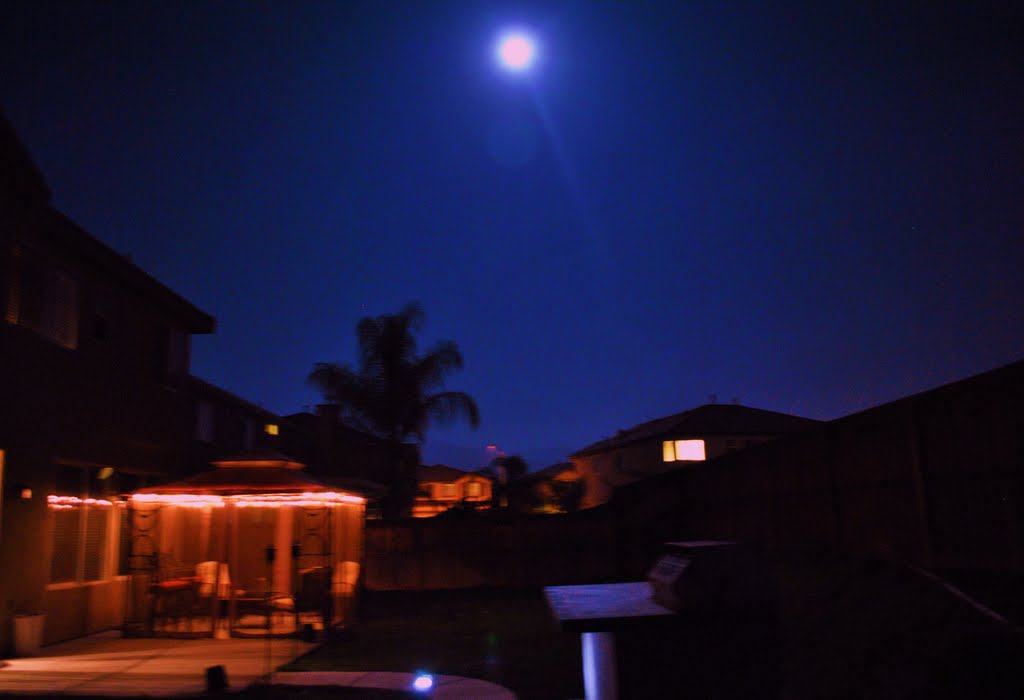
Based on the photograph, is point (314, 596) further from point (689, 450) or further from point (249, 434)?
point (689, 450)

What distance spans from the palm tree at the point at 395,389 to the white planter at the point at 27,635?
14.6m

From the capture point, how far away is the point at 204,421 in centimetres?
1994

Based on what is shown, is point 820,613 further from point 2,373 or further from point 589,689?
point 2,373

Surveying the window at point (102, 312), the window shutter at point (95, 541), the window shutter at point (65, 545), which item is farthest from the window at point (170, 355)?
the window shutter at point (65, 545)

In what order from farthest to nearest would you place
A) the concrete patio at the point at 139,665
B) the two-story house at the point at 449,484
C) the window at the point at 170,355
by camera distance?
the two-story house at the point at 449,484 < the window at the point at 170,355 < the concrete patio at the point at 139,665

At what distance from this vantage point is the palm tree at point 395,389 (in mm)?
26172

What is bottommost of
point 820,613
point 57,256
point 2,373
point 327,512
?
point 820,613

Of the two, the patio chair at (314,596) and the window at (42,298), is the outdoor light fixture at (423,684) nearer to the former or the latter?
the patio chair at (314,596)

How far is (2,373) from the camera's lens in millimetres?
11391

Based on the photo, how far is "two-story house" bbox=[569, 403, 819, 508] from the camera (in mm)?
37781

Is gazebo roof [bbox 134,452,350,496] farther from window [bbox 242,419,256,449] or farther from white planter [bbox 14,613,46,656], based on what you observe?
window [bbox 242,419,256,449]

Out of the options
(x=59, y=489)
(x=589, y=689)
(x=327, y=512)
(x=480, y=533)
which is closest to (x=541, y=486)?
(x=480, y=533)

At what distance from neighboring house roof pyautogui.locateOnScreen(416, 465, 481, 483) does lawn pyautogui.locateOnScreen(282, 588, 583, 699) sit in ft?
110

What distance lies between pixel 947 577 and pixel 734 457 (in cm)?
837
